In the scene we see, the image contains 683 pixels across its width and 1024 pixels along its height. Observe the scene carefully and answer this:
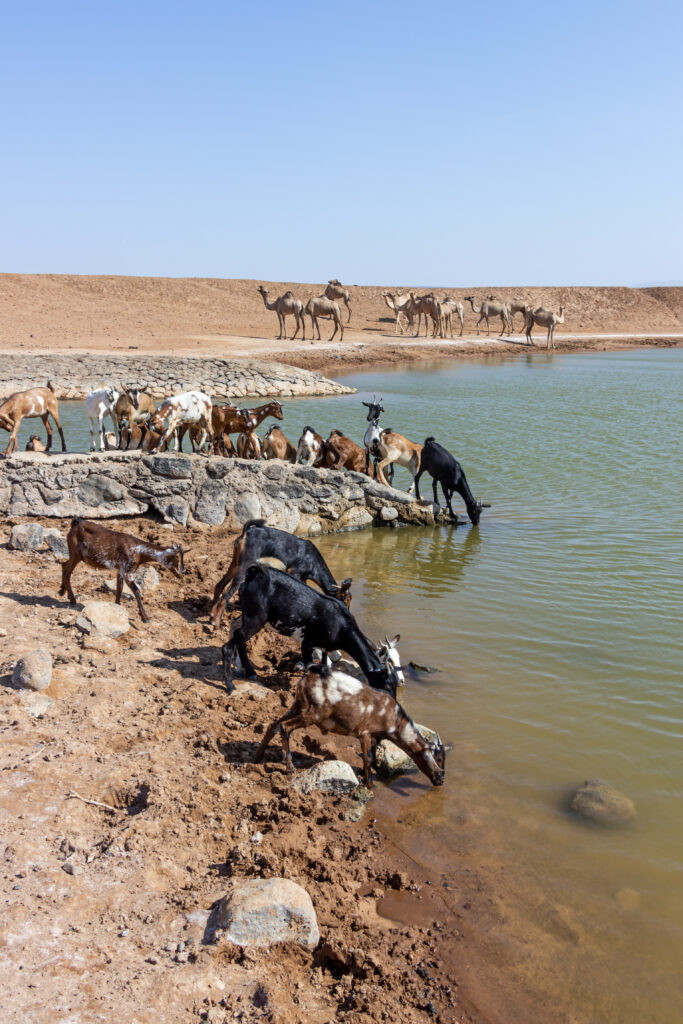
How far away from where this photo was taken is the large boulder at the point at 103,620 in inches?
284

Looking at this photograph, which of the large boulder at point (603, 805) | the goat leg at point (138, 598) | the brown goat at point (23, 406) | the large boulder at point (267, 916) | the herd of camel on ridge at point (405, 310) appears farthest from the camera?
the herd of camel on ridge at point (405, 310)

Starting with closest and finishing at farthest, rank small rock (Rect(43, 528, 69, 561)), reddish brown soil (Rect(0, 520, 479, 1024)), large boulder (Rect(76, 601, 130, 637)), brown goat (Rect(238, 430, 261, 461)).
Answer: reddish brown soil (Rect(0, 520, 479, 1024)) → large boulder (Rect(76, 601, 130, 637)) → small rock (Rect(43, 528, 69, 561)) → brown goat (Rect(238, 430, 261, 461))

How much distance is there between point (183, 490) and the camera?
11320mm

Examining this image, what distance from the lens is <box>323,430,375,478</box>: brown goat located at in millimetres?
13148

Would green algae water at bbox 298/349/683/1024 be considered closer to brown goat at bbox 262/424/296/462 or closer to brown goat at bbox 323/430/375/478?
brown goat at bbox 323/430/375/478

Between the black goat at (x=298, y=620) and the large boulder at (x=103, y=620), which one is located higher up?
the black goat at (x=298, y=620)

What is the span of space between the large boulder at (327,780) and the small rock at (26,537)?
17.6ft

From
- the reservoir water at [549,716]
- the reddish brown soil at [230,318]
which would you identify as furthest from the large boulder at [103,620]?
the reddish brown soil at [230,318]

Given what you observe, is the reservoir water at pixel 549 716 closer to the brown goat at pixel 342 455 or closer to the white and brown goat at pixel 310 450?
the brown goat at pixel 342 455

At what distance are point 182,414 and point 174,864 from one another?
9.01 meters

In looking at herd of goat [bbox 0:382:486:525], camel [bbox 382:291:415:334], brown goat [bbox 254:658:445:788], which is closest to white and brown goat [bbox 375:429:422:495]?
herd of goat [bbox 0:382:486:525]

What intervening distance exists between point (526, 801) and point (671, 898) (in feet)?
3.81

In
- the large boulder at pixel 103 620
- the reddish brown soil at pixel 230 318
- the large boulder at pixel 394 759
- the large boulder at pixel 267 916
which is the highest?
the reddish brown soil at pixel 230 318

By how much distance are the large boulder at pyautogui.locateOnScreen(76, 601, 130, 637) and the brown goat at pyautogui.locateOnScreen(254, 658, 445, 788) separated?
2.14 m
